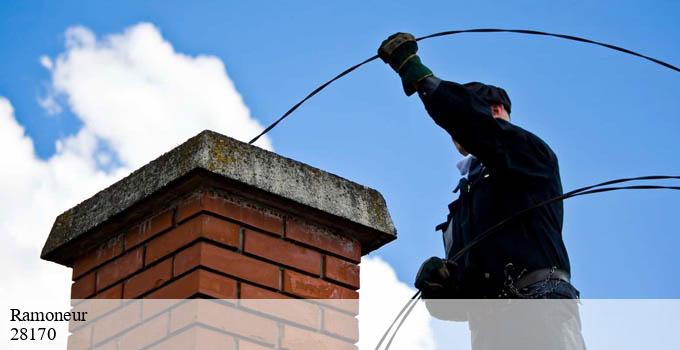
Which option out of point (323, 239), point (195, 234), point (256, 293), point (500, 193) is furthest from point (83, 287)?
point (500, 193)

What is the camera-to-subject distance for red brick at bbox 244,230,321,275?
280 centimetres

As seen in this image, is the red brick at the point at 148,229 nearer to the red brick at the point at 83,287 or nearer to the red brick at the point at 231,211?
the red brick at the point at 231,211

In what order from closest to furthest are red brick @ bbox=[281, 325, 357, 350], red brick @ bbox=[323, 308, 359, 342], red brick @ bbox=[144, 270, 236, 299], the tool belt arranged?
red brick @ bbox=[144, 270, 236, 299], red brick @ bbox=[281, 325, 357, 350], red brick @ bbox=[323, 308, 359, 342], the tool belt

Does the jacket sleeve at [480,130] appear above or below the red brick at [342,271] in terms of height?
above

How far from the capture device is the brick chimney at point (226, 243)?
270 centimetres

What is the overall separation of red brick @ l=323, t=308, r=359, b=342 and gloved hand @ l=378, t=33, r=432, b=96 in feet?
2.36

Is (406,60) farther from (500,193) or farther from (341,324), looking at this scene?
(341,324)

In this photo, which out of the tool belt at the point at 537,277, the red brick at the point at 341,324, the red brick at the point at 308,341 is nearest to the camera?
the red brick at the point at 308,341

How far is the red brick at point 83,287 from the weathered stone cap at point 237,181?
0.42 ft

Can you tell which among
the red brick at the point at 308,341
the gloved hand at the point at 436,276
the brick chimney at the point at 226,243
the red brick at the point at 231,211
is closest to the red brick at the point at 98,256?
the brick chimney at the point at 226,243

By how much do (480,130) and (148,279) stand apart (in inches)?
43.1

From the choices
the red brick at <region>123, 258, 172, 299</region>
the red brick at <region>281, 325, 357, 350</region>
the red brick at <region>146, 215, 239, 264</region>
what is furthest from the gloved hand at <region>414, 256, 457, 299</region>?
the red brick at <region>123, 258, 172, 299</region>

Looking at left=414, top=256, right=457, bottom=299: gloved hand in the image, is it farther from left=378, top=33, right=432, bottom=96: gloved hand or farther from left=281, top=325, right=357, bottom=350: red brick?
left=378, top=33, right=432, bottom=96: gloved hand

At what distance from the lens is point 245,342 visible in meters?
2.64
